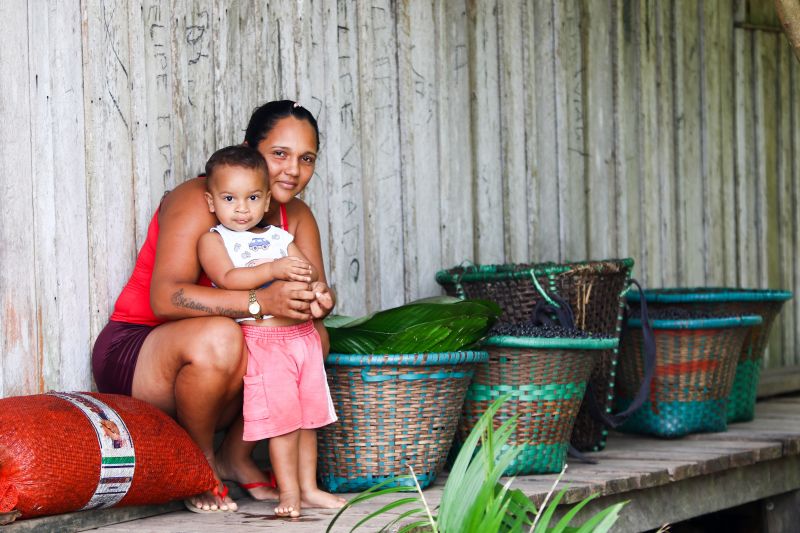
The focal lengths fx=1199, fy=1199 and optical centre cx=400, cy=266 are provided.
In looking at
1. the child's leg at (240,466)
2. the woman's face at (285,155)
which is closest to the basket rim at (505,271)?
the woman's face at (285,155)

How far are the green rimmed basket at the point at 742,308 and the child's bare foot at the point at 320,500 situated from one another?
2243mm

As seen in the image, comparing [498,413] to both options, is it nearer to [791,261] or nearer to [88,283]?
[88,283]

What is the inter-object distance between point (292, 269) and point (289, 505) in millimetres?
654

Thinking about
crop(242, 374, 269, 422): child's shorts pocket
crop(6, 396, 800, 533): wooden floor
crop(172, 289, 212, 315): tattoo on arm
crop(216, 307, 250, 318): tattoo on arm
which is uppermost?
crop(172, 289, 212, 315): tattoo on arm

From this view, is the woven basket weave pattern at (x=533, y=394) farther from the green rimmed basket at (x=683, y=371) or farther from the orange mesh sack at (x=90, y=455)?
the orange mesh sack at (x=90, y=455)

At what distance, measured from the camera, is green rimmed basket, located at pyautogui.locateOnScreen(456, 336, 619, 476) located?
4.03m

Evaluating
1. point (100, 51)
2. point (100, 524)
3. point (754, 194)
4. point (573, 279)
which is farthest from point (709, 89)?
point (100, 524)

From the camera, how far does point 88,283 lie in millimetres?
3740

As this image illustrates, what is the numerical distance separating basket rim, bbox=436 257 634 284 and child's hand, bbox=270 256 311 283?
4.28ft

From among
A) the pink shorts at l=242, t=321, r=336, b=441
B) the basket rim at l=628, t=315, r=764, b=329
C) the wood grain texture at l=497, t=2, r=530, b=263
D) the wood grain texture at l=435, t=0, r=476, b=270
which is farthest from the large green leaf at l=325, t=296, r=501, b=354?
the wood grain texture at l=497, t=2, r=530, b=263

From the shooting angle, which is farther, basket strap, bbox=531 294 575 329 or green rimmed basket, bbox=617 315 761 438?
green rimmed basket, bbox=617 315 761 438

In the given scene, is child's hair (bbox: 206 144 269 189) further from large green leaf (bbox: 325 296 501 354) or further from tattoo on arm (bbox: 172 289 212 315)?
large green leaf (bbox: 325 296 501 354)

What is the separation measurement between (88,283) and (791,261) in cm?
486

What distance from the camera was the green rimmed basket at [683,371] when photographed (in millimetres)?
5016
